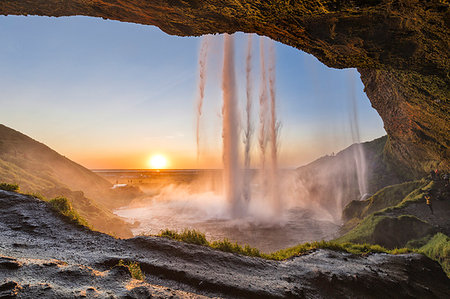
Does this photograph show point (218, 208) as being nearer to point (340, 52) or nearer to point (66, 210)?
point (66, 210)

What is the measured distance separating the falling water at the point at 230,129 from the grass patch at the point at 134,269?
24484 millimetres

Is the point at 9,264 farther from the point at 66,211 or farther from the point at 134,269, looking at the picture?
the point at 66,211

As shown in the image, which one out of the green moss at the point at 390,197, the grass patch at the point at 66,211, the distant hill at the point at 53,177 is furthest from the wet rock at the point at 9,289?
the green moss at the point at 390,197

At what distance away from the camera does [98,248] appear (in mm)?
6801

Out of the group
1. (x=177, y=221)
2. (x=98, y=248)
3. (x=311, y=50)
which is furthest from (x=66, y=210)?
(x=177, y=221)

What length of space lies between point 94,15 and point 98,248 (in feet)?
26.7

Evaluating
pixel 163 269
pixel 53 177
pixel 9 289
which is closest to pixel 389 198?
pixel 163 269

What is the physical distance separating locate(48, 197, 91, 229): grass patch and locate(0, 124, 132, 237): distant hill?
8.78 ft

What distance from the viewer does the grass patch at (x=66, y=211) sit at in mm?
8452

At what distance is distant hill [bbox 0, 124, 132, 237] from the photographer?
1967 cm

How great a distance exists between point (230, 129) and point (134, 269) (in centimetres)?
2652

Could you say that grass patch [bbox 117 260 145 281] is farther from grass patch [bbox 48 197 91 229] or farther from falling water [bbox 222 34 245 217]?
falling water [bbox 222 34 245 217]

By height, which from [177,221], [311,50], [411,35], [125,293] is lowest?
[177,221]

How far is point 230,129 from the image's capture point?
1224 inches
